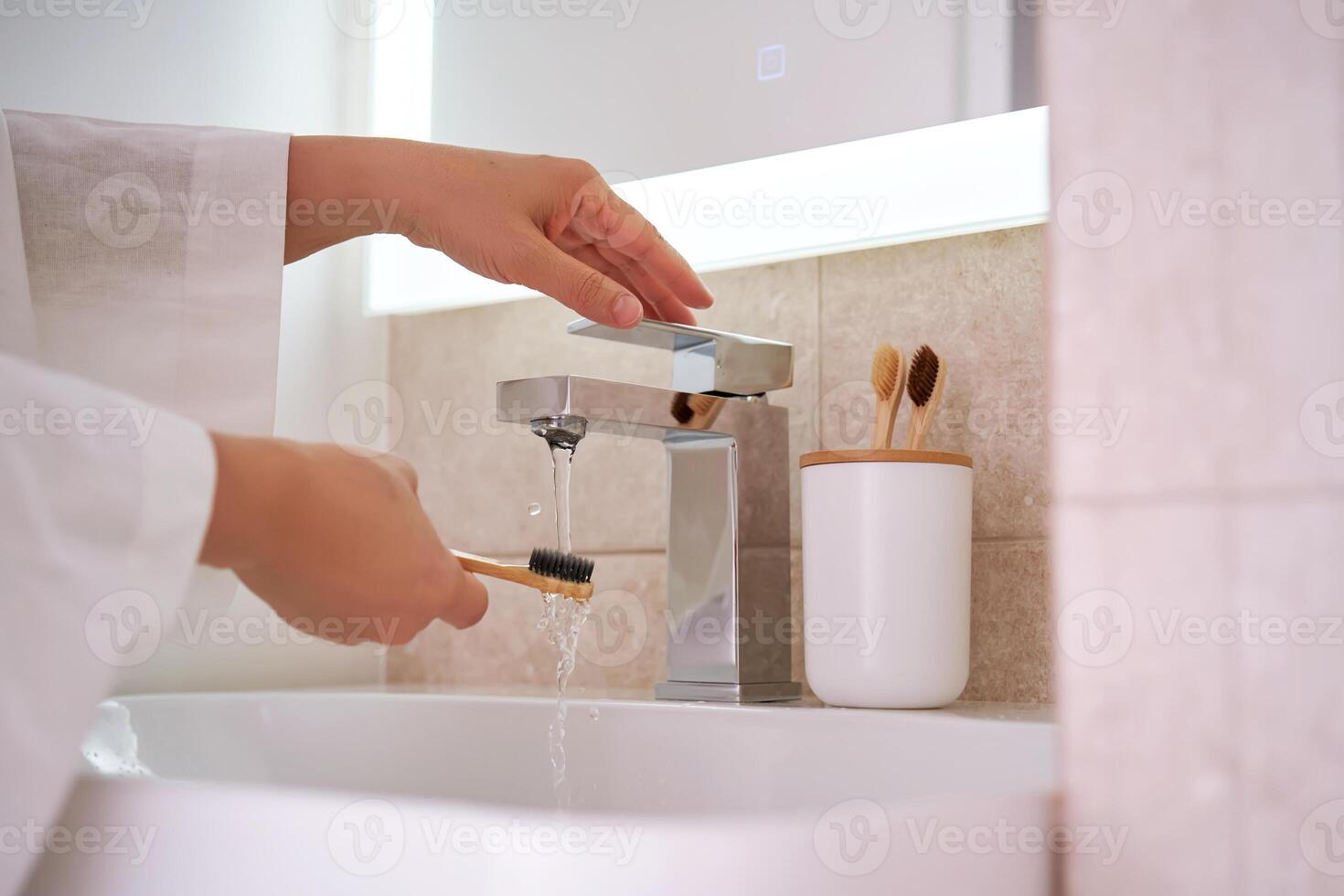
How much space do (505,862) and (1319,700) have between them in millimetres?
175

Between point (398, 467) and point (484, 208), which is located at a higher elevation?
point (484, 208)

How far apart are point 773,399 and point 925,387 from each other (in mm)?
150

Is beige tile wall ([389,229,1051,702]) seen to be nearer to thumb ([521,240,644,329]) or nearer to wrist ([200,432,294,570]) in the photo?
thumb ([521,240,644,329])

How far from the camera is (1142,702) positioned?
6.3 inches

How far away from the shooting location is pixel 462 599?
1.16 ft

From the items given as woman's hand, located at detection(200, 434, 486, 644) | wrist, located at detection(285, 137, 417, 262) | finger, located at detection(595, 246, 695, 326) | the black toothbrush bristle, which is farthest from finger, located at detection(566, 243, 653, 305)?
woman's hand, located at detection(200, 434, 486, 644)

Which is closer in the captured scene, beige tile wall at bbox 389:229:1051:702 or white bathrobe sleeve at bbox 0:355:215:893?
white bathrobe sleeve at bbox 0:355:215:893

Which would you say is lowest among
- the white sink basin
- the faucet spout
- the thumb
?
the white sink basin

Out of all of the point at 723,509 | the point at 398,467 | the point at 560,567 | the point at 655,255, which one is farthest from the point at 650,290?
A: the point at 398,467

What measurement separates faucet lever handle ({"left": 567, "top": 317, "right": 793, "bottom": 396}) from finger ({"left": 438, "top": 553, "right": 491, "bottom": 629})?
0.26 m

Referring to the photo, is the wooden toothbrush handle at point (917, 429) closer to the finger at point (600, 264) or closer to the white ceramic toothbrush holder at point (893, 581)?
the white ceramic toothbrush holder at point (893, 581)

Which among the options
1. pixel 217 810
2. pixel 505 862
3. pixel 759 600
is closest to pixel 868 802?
pixel 505 862

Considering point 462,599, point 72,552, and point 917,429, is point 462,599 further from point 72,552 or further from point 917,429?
point 917,429

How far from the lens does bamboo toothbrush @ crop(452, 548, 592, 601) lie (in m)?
0.45
